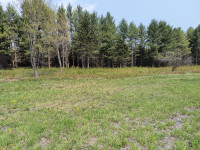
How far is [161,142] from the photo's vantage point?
2.74m

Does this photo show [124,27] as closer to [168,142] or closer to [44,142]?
[168,142]

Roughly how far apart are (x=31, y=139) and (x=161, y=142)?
3095 mm

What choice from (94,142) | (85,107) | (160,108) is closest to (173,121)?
(160,108)

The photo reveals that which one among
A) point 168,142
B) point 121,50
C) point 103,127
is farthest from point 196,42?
point 103,127

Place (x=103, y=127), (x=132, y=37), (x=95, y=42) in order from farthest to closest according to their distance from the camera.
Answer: (x=132, y=37) < (x=95, y=42) < (x=103, y=127)

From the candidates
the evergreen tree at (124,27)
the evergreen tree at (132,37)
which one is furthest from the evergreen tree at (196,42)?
the evergreen tree at (124,27)

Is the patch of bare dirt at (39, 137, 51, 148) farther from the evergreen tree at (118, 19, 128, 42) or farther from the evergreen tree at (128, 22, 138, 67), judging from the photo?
the evergreen tree at (118, 19, 128, 42)

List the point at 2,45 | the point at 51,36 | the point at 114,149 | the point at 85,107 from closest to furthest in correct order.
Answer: the point at 114,149 < the point at 85,107 < the point at 51,36 < the point at 2,45

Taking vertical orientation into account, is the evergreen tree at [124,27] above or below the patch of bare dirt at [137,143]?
above

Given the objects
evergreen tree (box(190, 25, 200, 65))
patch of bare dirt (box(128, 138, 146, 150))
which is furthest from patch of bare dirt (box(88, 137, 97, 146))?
evergreen tree (box(190, 25, 200, 65))

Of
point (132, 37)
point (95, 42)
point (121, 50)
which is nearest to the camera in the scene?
point (95, 42)

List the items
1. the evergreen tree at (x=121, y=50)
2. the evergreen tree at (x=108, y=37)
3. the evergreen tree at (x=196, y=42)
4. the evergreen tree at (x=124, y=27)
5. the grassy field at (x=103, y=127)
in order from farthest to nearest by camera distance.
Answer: the evergreen tree at (x=196, y=42) → the evergreen tree at (x=124, y=27) → the evergreen tree at (x=108, y=37) → the evergreen tree at (x=121, y=50) → the grassy field at (x=103, y=127)

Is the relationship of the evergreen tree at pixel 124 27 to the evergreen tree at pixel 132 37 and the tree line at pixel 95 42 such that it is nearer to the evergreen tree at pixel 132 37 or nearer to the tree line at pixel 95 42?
the tree line at pixel 95 42

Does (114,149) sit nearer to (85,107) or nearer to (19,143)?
(19,143)
